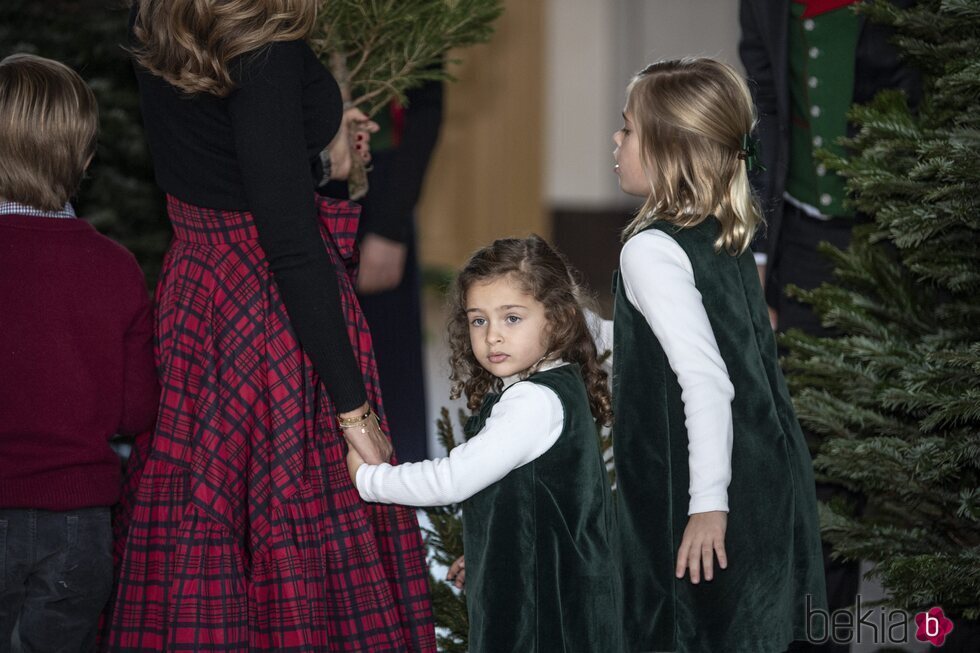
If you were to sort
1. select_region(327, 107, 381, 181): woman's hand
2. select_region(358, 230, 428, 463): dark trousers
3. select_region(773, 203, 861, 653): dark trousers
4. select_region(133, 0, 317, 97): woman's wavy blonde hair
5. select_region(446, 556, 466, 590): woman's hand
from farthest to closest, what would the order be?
select_region(358, 230, 428, 463): dark trousers, select_region(773, 203, 861, 653): dark trousers, select_region(327, 107, 381, 181): woman's hand, select_region(446, 556, 466, 590): woman's hand, select_region(133, 0, 317, 97): woman's wavy blonde hair

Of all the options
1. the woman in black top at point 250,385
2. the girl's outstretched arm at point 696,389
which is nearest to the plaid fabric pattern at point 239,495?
the woman in black top at point 250,385

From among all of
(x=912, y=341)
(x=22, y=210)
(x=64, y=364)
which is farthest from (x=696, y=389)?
(x=22, y=210)

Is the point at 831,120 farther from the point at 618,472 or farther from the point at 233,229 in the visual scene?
the point at 233,229

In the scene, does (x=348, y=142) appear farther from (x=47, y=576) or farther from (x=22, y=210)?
(x=47, y=576)

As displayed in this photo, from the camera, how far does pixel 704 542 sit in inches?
74.7

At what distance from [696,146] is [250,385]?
94 centimetres

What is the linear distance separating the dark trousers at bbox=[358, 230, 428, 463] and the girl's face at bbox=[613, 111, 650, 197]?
1832 millimetres

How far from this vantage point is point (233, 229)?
6.69ft

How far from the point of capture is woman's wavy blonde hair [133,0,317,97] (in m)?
1.86

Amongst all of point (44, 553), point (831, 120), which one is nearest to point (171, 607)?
point (44, 553)

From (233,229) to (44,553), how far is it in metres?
0.69

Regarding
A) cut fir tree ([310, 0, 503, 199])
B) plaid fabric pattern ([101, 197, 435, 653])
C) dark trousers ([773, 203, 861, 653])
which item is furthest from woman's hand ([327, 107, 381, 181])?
dark trousers ([773, 203, 861, 653])

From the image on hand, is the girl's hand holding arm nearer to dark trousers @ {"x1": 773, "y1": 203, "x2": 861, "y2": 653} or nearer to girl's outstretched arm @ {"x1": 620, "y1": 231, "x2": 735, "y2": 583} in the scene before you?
girl's outstretched arm @ {"x1": 620, "y1": 231, "x2": 735, "y2": 583}

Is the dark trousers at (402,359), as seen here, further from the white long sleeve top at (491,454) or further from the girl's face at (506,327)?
the white long sleeve top at (491,454)
